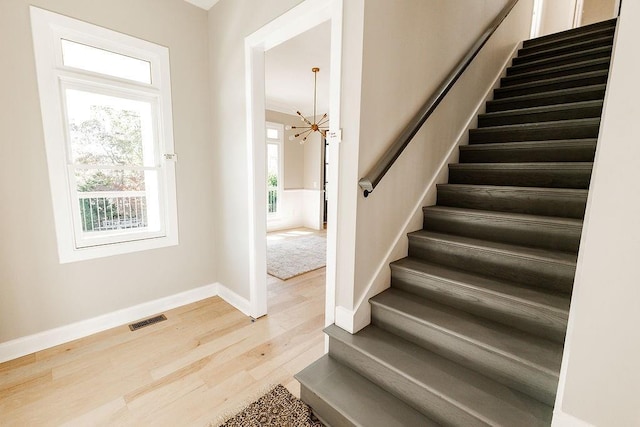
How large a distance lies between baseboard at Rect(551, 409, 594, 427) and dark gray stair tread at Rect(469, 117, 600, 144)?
2.04m

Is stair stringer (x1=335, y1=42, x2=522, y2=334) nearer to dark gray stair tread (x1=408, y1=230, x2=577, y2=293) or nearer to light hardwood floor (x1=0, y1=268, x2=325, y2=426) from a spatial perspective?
dark gray stair tread (x1=408, y1=230, x2=577, y2=293)

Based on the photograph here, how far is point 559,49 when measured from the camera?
3123mm

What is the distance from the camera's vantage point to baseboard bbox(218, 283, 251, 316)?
8.65 ft

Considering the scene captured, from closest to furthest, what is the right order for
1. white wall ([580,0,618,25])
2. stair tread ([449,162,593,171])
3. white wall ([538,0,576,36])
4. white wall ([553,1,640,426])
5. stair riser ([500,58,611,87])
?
1. white wall ([553,1,640,426])
2. stair tread ([449,162,593,171])
3. stair riser ([500,58,611,87])
4. white wall ([538,0,576,36])
5. white wall ([580,0,618,25])

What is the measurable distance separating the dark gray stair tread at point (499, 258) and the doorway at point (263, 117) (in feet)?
2.48

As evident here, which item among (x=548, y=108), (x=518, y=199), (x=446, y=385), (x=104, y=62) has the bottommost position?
(x=446, y=385)

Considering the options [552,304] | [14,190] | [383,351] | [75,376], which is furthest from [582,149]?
[14,190]

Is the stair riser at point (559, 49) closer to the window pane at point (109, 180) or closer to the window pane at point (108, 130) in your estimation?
the window pane at point (108, 130)

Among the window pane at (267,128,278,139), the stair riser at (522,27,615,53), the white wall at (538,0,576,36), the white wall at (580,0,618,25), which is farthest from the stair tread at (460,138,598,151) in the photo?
the white wall at (580,0,618,25)

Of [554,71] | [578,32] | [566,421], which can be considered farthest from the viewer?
[578,32]

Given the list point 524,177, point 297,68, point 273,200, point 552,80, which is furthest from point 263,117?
point 273,200

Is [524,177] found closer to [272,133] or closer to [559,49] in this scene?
[559,49]

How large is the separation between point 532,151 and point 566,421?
6.47 ft

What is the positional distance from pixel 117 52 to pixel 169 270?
6.47 feet
